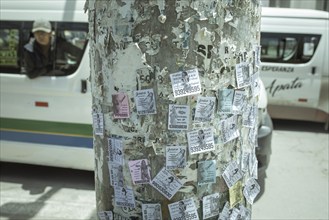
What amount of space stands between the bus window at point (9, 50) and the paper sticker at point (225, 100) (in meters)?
3.70

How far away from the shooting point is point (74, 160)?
181 inches

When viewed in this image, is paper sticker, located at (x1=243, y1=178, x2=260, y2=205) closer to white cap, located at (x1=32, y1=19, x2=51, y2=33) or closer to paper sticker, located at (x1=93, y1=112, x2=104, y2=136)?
paper sticker, located at (x1=93, y1=112, x2=104, y2=136)

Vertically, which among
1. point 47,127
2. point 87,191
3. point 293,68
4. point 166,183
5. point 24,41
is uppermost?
point 24,41

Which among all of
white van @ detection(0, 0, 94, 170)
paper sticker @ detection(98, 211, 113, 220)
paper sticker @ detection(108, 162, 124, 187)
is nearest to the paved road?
white van @ detection(0, 0, 94, 170)

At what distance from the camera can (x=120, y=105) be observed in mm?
1446

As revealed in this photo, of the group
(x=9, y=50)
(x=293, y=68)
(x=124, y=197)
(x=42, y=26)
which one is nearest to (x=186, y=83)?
(x=124, y=197)

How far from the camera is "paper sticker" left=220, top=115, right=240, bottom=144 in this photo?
4.81 ft

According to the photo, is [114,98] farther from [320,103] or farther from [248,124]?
[320,103]

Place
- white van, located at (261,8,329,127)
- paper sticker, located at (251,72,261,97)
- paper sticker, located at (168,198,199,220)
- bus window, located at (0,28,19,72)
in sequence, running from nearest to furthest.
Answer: paper sticker, located at (168,198,199,220) < paper sticker, located at (251,72,261,97) < bus window, located at (0,28,19,72) < white van, located at (261,8,329,127)

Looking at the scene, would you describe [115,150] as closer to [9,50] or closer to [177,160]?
[177,160]

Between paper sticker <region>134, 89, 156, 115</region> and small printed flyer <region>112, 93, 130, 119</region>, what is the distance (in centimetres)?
4

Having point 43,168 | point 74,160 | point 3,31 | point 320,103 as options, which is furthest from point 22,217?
point 320,103

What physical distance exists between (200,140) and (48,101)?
3.37 m

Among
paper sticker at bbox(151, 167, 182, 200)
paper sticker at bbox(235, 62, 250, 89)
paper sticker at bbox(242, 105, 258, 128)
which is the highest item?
paper sticker at bbox(235, 62, 250, 89)
